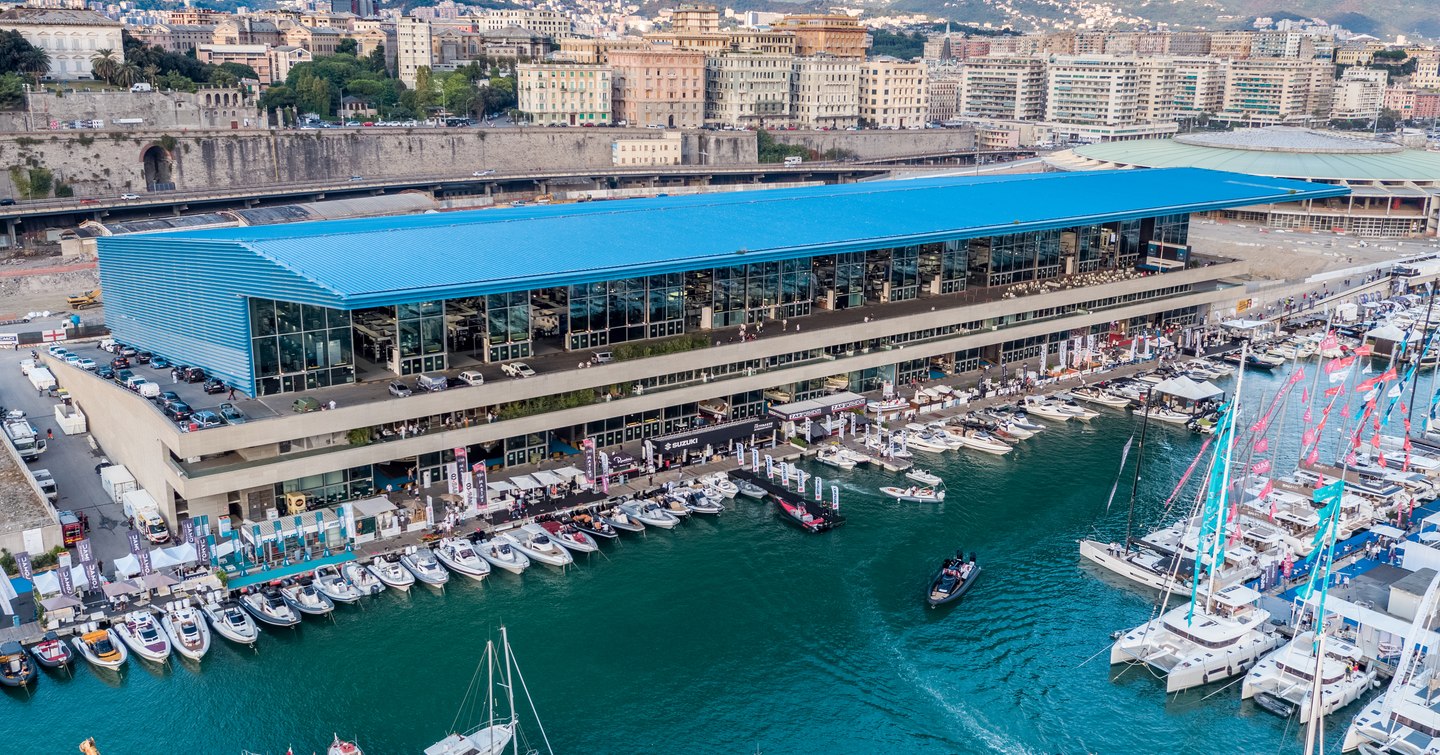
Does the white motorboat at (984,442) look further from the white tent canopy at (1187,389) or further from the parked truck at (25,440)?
the parked truck at (25,440)

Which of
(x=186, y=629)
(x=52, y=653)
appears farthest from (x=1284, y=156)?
(x=52, y=653)

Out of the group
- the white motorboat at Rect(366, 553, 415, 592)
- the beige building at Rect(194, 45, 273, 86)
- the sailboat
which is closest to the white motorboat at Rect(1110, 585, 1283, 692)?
the sailboat

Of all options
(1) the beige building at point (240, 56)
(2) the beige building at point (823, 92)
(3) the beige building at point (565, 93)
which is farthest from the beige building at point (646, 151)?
(1) the beige building at point (240, 56)

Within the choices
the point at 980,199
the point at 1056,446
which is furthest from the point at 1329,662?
the point at 980,199

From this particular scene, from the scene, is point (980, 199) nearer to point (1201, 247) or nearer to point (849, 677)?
point (1201, 247)

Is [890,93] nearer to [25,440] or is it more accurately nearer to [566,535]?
[25,440]

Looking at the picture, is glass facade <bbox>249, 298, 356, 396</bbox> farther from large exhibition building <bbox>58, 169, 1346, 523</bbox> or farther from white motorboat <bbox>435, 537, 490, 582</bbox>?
white motorboat <bbox>435, 537, 490, 582</bbox>
